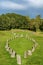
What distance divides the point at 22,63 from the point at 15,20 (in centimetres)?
15232

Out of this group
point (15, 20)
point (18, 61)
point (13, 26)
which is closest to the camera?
point (18, 61)

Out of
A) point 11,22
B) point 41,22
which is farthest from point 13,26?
point 41,22

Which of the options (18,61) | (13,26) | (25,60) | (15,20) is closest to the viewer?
(18,61)

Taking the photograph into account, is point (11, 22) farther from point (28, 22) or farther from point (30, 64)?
point (30, 64)

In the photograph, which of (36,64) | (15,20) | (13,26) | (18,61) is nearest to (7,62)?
(18,61)

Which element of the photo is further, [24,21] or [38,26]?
[24,21]

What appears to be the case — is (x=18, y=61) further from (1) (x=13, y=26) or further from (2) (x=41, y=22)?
(1) (x=13, y=26)

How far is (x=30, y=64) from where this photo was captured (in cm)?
3266

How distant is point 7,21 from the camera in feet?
575

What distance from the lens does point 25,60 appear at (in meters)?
35.2

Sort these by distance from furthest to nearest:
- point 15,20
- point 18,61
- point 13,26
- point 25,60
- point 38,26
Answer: point 15,20 < point 13,26 < point 38,26 < point 25,60 < point 18,61

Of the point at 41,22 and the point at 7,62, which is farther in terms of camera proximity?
the point at 41,22

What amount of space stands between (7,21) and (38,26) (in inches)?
1260

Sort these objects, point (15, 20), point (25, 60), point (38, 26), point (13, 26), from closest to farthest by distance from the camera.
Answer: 1. point (25, 60)
2. point (38, 26)
3. point (13, 26)
4. point (15, 20)
